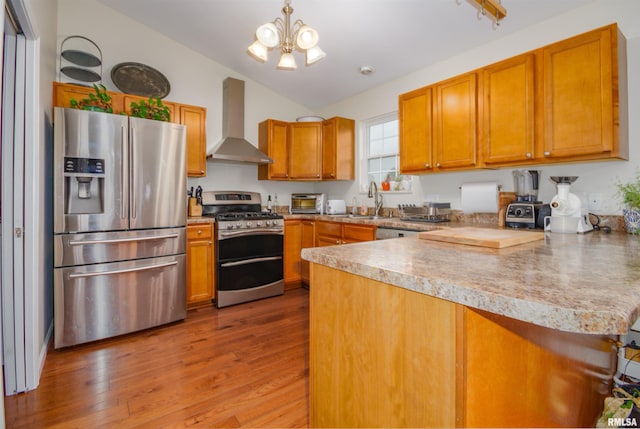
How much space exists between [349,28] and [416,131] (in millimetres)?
1172

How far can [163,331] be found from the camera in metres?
2.63

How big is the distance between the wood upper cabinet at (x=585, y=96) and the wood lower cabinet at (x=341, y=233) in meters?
1.58

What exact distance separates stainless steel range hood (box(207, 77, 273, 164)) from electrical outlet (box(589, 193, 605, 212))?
10.2 feet

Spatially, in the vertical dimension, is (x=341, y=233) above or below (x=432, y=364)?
above

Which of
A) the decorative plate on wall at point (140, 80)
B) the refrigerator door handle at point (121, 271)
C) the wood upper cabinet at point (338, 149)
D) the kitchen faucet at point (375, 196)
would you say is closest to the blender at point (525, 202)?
the kitchen faucet at point (375, 196)

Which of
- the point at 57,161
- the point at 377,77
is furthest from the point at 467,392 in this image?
the point at 377,77

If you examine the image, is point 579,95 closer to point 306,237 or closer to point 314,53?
point 314,53

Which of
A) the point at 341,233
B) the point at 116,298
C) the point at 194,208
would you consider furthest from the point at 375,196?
the point at 116,298

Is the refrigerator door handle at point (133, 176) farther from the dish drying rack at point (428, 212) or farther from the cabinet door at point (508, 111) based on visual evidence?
the cabinet door at point (508, 111)

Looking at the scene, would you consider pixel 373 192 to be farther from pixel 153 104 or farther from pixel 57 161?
pixel 57 161

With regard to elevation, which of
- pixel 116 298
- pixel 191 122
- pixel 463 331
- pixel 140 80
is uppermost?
pixel 140 80

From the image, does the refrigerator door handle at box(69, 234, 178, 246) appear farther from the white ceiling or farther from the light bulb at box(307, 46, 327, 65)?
the white ceiling

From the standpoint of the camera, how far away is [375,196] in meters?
3.89

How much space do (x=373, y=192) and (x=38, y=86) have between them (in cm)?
323
